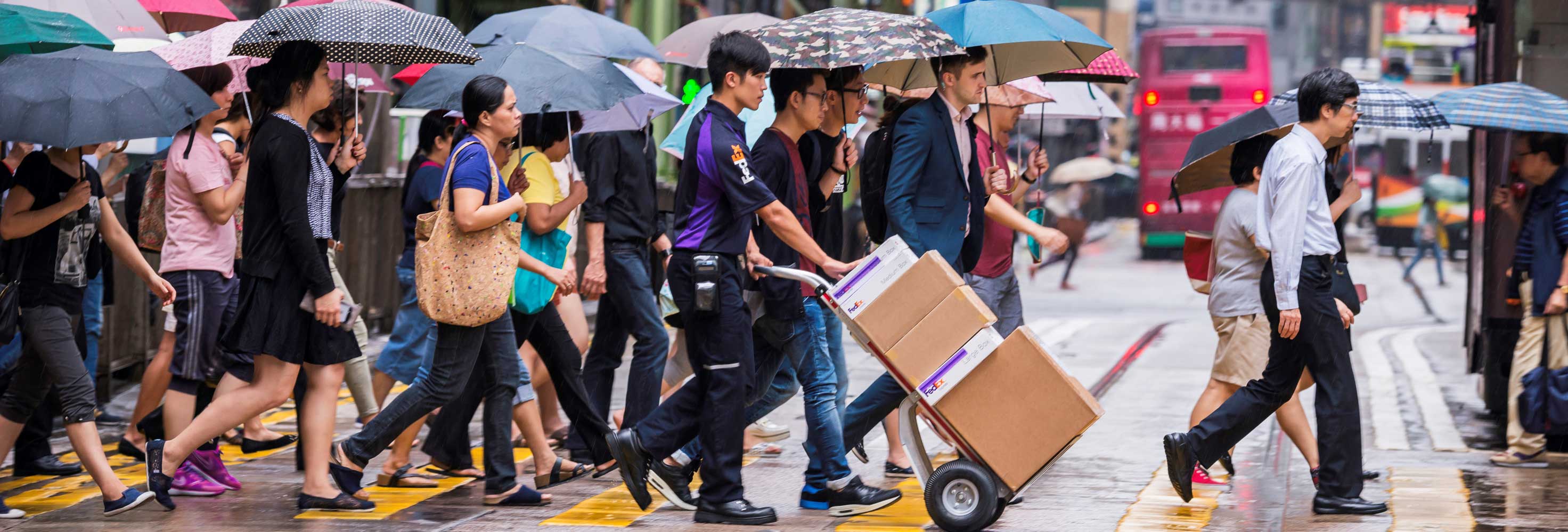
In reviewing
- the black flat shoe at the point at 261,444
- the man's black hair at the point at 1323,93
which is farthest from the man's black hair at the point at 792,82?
the black flat shoe at the point at 261,444

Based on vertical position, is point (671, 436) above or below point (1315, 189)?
below

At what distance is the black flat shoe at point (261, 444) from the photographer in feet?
23.9

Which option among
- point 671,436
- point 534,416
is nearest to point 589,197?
point 534,416

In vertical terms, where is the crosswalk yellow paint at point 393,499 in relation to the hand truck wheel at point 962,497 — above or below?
below

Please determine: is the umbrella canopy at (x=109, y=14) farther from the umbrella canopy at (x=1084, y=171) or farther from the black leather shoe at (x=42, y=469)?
the umbrella canopy at (x=1084, y=171)

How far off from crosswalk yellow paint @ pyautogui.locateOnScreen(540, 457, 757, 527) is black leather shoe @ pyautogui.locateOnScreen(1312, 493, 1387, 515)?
6.95 feet

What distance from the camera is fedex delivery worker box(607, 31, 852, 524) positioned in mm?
5422

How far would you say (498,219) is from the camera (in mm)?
5559

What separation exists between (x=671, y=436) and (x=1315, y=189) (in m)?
2.45

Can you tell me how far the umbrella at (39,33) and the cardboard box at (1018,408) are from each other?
134 inches

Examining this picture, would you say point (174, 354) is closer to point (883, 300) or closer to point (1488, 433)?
point (883, 300)

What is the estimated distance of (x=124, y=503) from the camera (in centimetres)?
573

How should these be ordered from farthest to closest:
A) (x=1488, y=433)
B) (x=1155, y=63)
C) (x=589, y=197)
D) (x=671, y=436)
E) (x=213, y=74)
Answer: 1. (x=1155, y=63)
2. (x=1488, y=433)
3. (x=589, y=197)
4. (x=213, y=74)
5. (x=671, y=436)

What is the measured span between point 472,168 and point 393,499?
4.68 ft
